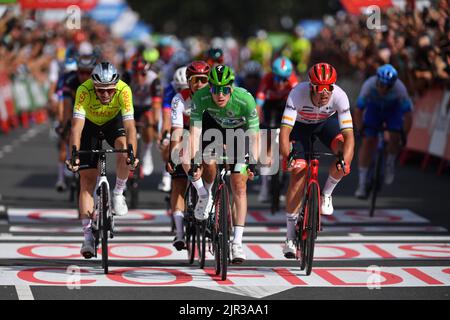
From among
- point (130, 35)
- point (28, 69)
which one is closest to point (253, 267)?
point (28, 69)

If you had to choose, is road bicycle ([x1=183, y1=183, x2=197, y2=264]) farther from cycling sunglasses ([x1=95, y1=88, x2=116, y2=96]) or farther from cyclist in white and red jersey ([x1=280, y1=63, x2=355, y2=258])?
cycling sunglasses ([x1=95, y1=88, x2=116, y2=96])

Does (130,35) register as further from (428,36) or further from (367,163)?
(367,163)

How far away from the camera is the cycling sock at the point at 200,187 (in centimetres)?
1162

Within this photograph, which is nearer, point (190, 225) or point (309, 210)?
point (309, 210)

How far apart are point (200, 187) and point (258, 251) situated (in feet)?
5.71

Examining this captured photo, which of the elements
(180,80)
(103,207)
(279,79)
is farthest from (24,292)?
(279,79)

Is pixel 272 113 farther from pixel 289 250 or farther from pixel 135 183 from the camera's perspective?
pixel 289 250

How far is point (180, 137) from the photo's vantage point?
12328 mm

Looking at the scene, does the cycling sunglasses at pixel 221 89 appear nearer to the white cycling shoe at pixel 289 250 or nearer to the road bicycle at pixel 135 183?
the white cycling shoe at pixel 289 250

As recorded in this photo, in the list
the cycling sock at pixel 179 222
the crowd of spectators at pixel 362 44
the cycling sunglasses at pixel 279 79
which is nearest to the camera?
the cycling sock at pixel 179 222

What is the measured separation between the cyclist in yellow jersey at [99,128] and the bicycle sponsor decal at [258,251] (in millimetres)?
824

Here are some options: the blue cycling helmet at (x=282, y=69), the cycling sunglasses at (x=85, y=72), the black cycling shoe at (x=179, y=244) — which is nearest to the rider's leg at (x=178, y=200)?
the black cycling shoe at (x=179, y=244)

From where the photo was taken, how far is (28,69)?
3391 centimetres

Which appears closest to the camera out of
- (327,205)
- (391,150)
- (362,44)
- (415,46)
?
(327,205)
